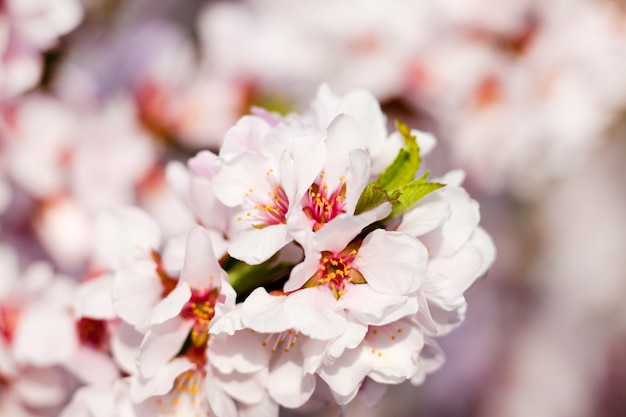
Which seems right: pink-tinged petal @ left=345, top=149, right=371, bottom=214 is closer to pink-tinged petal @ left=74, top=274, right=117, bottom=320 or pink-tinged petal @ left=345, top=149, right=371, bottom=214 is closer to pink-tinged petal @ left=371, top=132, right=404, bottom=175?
pink-tinged petal @ left=371, top=132, right=404, bottom=175

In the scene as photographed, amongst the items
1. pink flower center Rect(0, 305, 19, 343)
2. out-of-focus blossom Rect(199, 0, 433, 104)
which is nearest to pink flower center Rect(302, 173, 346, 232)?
pink flower center Rect(0, 305, 19, 343)

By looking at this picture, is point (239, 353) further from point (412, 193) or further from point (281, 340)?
point (412, 193)

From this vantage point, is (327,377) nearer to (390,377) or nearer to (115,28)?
(390,377)

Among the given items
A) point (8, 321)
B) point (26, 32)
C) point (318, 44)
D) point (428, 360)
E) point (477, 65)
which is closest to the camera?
point (428, 360)

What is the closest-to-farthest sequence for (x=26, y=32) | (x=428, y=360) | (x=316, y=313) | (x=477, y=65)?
(x=316, y=313) < (x=428, y=360) < (x=26, y=32) < (x=477, y=65)

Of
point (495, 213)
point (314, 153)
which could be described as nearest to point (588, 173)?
point (495, 213)

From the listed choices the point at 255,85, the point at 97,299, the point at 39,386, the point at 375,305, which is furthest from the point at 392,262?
the point at 255,85

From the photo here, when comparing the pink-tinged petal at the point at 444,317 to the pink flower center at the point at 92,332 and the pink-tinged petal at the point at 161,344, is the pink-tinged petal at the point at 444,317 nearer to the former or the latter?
the pink-tinged petal at the point at 161,344
